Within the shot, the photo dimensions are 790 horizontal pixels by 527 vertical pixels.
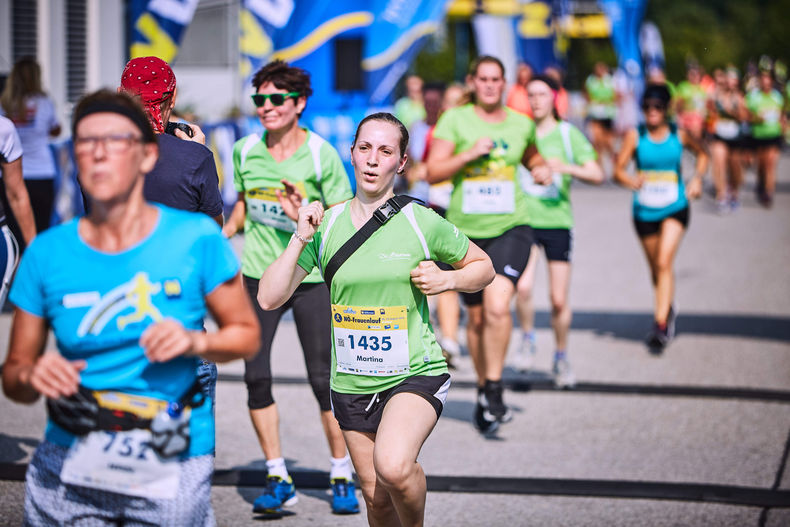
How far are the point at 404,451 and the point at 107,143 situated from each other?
1.57 meters

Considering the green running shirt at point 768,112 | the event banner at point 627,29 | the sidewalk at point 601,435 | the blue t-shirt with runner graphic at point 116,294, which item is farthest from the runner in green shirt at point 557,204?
the event banner at point 627,29

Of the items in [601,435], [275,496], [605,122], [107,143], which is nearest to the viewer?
[107,143]

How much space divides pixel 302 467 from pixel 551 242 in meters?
2.99

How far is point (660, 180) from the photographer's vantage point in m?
9.21

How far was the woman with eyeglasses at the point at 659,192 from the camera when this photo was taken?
9.10m

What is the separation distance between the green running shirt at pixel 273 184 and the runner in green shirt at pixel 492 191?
4.52 ft

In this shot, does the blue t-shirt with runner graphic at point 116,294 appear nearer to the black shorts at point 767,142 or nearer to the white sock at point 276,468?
the white sock at point 276,468

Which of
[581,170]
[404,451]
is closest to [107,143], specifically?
[404,451]

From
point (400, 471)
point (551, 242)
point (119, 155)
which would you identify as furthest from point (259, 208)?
point (551, 242)

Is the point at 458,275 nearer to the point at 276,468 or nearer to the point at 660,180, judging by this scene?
the point at 276,468

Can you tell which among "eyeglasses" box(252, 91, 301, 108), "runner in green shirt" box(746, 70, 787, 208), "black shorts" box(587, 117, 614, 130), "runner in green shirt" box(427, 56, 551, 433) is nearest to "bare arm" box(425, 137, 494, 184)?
"runner in green shirt" box(427, 56, 551, 433)

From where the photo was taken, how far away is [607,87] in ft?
81.9

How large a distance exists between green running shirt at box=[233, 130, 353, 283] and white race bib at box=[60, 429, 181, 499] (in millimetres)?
2538

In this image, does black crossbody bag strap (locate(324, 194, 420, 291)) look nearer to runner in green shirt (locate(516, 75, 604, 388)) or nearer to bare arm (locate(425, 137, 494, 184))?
bare arm (locate(425, 137, 494, 184))
